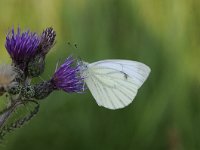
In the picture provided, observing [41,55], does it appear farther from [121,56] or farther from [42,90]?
[121,56]

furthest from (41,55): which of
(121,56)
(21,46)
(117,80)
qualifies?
(121,56)

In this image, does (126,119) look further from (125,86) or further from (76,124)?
(125,86)

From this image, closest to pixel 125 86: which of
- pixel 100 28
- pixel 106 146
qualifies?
pixel 106 146

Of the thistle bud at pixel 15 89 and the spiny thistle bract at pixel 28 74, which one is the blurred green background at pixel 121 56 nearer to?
the spiny thistle bract at pixel 28 74

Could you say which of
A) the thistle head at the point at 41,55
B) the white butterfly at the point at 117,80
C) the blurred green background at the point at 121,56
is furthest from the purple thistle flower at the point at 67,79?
the blurred green background at the point at 121,56

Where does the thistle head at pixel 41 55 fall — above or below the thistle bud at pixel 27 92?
above

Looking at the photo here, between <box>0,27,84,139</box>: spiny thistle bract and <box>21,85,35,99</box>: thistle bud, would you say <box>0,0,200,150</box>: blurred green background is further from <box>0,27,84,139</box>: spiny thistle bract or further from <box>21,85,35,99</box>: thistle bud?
<box>21,85,35,99</box>: thistle bud
